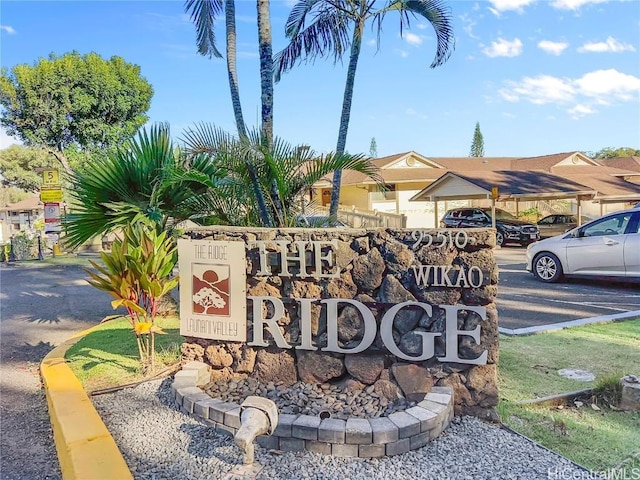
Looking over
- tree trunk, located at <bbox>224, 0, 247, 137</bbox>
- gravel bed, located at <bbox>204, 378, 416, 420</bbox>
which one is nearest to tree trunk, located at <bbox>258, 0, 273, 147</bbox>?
tree trunk, located at <bbox>224, 0, 247, 137</bbox>

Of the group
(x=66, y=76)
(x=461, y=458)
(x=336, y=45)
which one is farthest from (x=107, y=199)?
(x=66, y=76)

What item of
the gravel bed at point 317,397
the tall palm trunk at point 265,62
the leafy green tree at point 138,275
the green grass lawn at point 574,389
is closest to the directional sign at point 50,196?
the tall palm trunk at point 265,62

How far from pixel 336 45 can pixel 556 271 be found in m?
6.58

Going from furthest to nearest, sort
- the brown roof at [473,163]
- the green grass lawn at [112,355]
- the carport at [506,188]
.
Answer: the brown roof at [473,163] < the carport at [506,188] < the green grass lawn at [112,355]

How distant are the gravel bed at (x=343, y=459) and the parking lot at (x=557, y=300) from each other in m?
3.42

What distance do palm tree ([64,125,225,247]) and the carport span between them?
15.3 metres

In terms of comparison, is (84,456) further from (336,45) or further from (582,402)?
(336,45)

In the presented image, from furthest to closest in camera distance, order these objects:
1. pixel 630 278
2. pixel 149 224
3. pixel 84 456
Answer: pixel 630 278
pixel 149 224
pixel 84 456

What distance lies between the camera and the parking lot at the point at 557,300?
22.1 ft

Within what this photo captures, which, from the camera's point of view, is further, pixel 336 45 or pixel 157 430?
pixel 336 45

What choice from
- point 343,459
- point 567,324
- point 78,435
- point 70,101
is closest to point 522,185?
point 567,324

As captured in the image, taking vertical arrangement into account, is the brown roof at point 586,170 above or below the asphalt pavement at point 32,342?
above

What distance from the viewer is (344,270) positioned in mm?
3717

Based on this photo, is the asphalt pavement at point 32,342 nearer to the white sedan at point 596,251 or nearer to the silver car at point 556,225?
the white sedan at point 596,251
